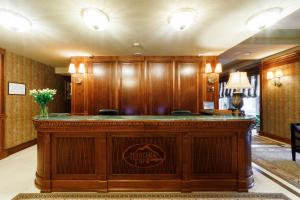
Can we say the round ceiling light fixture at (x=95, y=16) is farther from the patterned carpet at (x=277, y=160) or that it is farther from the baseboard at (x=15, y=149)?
the baseboard at (x=15, y=149)

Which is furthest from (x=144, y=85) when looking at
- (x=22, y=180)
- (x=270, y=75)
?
(x=270, y=75)

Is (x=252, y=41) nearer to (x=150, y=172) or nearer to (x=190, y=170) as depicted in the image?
(x=190, y=170)

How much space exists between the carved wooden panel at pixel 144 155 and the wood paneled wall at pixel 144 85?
2.46 metres

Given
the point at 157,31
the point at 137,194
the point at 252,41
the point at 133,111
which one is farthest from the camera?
the point at 133,111

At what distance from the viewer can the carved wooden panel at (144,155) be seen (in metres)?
2.51

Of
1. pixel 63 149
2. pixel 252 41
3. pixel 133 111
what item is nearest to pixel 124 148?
pixel 63 149

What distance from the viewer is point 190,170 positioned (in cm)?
253

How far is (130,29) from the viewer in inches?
121

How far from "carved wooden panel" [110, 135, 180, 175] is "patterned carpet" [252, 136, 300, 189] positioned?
1.91m

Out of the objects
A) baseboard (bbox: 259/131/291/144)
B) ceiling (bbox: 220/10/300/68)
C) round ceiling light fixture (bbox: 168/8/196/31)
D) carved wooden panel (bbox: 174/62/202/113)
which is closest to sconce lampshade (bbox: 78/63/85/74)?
carved wooden panel (bbox: 174/62/202/113)

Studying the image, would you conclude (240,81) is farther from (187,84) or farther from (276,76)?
(276,76)

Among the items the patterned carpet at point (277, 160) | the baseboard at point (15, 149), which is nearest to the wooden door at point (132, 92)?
the baseboard at point (15, 149)

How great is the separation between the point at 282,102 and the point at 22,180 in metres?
6.39

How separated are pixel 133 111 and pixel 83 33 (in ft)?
7.85
